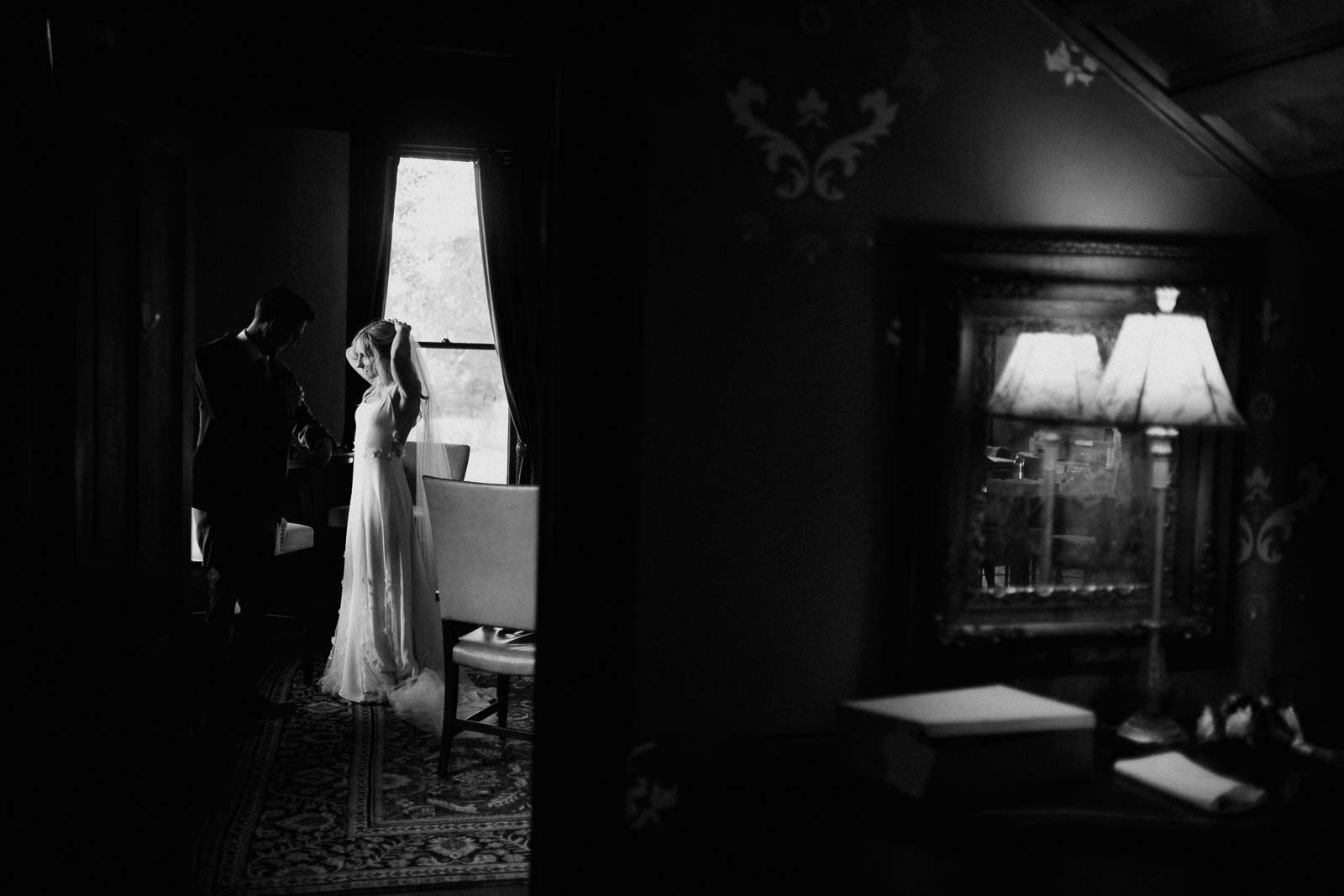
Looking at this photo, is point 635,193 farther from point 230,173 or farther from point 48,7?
point 230,173

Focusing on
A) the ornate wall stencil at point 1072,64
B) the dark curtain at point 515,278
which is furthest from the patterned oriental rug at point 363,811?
the dark curtain at point 515,278

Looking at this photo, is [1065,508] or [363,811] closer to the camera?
[1065,508]

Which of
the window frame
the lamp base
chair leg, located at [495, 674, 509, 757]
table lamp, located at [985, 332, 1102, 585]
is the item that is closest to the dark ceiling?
table lamp, located at [985, 332, 1102, 585]

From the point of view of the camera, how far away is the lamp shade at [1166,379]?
1615 millimetres

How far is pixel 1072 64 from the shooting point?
1.73 meters

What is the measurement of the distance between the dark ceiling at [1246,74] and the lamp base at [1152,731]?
2.87 ft

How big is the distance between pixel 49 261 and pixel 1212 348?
1.98 meters

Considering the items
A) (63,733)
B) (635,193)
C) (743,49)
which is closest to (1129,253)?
(743,49)

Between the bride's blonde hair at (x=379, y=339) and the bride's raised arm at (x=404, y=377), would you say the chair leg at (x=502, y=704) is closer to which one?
the bride's raised arm at (x=404, y=377)

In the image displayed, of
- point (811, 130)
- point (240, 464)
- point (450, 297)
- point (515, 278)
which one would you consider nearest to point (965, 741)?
point (811, 130)

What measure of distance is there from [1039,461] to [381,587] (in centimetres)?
346

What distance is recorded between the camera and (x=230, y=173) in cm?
637

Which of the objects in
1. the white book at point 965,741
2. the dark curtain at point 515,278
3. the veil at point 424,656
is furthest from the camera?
the dark curtain at point 515,278

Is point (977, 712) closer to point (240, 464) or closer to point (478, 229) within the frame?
point (240, 464)
